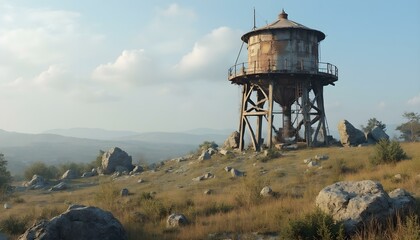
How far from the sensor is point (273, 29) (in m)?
29.5

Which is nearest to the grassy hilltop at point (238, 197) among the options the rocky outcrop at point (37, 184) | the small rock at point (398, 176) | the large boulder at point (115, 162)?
the small rock at point (398, 176)

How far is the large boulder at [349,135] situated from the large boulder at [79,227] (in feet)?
84.6

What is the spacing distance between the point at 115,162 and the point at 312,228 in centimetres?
3026

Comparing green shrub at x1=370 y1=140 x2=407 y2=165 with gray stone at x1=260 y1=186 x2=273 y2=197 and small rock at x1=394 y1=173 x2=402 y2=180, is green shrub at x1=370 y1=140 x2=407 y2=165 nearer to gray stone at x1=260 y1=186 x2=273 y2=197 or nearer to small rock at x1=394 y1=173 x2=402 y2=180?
small rock at x1=394 y1=173 x2=402 y2=180

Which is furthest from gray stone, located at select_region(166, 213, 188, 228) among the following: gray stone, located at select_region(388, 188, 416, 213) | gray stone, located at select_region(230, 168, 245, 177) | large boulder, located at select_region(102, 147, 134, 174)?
large boulder, located at select_region(102, 147, 134, 174)

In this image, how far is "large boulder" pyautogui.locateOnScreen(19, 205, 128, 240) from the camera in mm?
8758

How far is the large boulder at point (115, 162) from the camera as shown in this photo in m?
36.4

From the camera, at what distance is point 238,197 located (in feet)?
48.5

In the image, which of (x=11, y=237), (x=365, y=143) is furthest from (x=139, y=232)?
(x=365, y=143)

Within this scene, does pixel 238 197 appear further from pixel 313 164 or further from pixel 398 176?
pixel 313 164

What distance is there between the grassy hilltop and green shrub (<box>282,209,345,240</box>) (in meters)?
0.25

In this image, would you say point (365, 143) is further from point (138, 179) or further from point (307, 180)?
point (138, 179)

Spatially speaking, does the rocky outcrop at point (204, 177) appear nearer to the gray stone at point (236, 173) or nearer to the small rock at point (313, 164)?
the gray stone at point (236, 173)

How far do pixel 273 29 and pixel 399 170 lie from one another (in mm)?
15322
